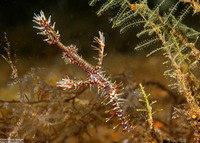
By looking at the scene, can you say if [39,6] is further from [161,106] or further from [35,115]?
[161,106]

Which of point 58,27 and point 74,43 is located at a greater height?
point 58,27

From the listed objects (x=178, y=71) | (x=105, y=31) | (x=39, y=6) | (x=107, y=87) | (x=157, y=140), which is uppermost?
(x=39, y=6)

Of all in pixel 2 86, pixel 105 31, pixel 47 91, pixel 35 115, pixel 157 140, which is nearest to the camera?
pixel 157 140

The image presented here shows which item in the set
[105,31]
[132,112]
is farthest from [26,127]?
[105,31]

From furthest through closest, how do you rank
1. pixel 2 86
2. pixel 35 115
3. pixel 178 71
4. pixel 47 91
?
pixel 2 86, pixel 47 91, pixel 35 115, pixel 178 71

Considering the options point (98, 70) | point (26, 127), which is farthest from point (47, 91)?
point (98, 70)

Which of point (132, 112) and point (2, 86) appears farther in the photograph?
point (2, 86)

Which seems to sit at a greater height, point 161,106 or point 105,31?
point 105,31

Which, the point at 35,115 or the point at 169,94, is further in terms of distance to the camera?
the point at 169,94

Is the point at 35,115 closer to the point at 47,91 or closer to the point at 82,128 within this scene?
the point at 47,91
